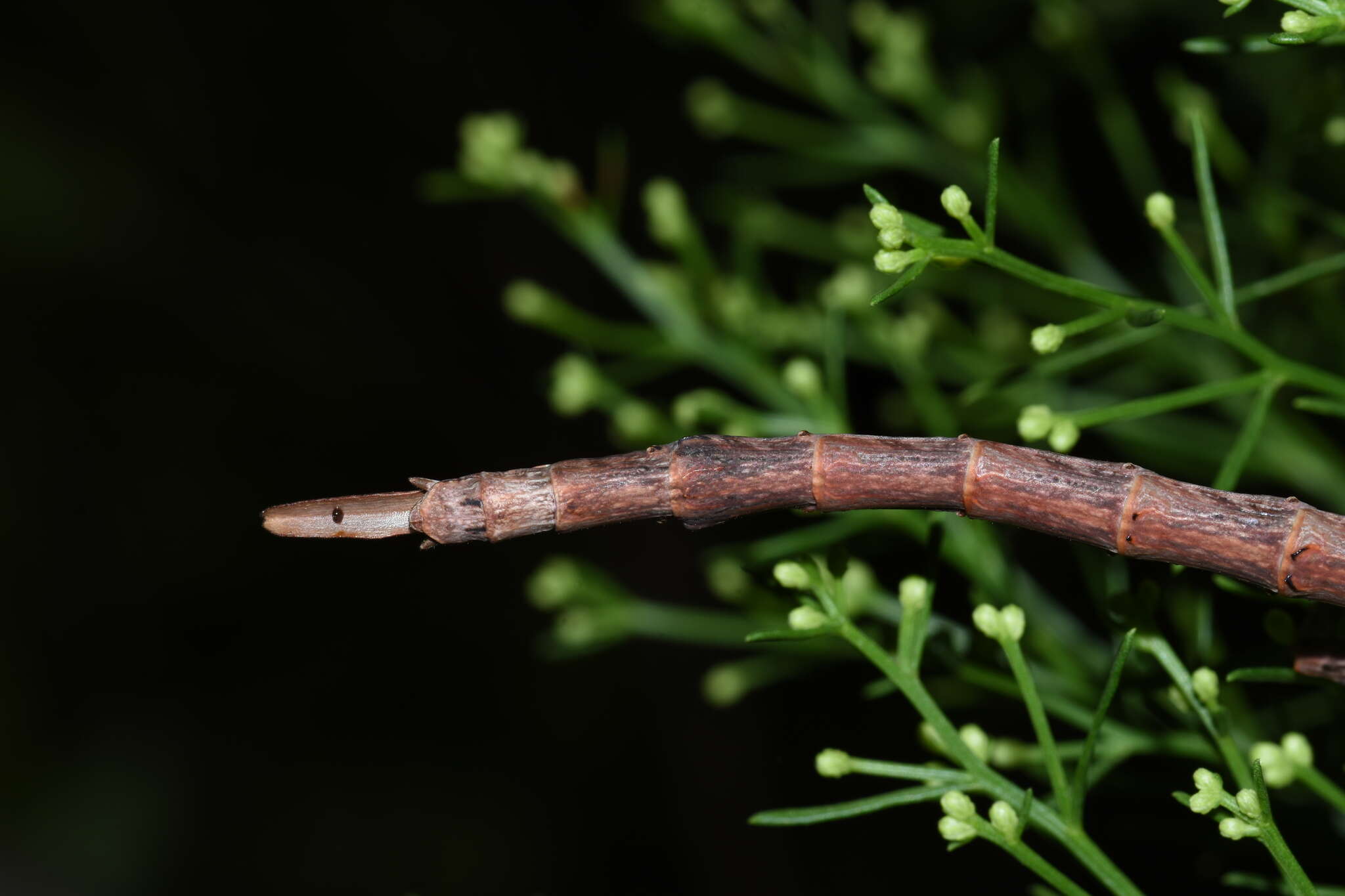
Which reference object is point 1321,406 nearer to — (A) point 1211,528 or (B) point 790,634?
(A) point 1211,528

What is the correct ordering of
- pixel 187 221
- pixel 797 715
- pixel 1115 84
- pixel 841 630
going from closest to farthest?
1. pixel 841 630
2. pixel 1115 84
3. pixel 797 715
4. pixel 187 221

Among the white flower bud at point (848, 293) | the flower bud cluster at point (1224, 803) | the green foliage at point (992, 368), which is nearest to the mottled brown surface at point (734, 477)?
the green foliage at point (992, 368)

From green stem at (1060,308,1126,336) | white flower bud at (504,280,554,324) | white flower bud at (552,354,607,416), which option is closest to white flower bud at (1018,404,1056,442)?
green stem at (1060,308,1126,336)

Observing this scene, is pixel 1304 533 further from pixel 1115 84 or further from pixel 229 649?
pixel 229 649

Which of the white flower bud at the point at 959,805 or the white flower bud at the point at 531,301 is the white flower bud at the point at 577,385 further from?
the white flower bud at the point at 959,805

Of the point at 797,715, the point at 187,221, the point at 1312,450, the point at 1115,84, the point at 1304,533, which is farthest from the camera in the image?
the point at 187,221

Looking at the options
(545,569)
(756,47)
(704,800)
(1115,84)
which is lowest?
(704,800)

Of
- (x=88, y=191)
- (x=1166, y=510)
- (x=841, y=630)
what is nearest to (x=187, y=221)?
(x=88, y=191)

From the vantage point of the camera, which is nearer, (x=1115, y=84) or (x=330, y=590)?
(x=1115, y=84)
